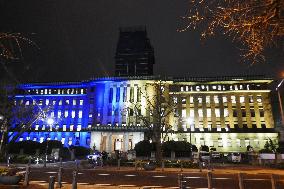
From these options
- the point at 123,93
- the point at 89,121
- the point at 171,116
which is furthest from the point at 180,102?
the point at 89,121

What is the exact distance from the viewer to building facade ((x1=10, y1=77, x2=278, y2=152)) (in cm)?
7606

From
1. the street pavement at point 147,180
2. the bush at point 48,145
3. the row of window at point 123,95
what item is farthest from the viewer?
the row of window at point 123,95

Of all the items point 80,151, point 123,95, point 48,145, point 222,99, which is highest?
point 123,95

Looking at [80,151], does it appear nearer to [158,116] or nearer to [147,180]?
[158,116]

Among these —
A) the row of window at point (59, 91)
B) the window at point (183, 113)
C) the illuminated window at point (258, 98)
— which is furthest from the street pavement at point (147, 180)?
the row of window at point (59, 91)

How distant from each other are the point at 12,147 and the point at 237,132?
61566mm

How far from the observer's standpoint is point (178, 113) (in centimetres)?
8450

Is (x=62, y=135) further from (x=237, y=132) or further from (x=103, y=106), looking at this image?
(x=237, y=132)

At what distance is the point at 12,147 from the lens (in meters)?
45.4

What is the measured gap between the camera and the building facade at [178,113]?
76.1m

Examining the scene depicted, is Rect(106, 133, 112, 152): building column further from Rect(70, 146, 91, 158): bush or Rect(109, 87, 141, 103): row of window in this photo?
Rect(109, 87, 141, 103): row of window

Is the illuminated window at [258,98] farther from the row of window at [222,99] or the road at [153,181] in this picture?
the road at [153,181]

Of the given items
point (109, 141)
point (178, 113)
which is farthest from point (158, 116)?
point (178, 113)

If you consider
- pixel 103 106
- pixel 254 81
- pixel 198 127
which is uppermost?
pixel 254 81
